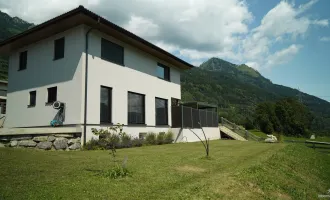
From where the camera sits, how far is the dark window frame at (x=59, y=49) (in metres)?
15.1

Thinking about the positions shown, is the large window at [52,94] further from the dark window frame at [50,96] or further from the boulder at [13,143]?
the boulder at [13,143]

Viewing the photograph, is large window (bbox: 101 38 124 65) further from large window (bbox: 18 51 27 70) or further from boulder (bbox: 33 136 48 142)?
large window (bbox: 18 51 27 70)

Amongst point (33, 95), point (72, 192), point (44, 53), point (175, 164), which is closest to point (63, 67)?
point (44, 53)

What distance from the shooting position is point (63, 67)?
48.1 ft

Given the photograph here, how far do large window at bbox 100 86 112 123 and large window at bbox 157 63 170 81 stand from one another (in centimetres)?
679

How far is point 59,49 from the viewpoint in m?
15.3

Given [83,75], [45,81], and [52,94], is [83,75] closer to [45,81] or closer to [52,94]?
[52,94]

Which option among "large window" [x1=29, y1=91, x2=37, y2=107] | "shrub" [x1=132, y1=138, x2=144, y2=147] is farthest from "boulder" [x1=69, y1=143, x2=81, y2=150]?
"large window" [x1=29, y1=91, x2=37, y2=107]

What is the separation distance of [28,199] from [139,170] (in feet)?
10.9

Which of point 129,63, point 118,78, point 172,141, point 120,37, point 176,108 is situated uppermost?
point 120,37

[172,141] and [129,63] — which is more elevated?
[129,63]

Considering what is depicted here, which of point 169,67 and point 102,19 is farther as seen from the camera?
point 169,67

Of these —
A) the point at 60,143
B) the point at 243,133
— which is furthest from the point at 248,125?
the point at 60,143

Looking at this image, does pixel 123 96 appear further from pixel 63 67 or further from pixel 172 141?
pixel 172 141
